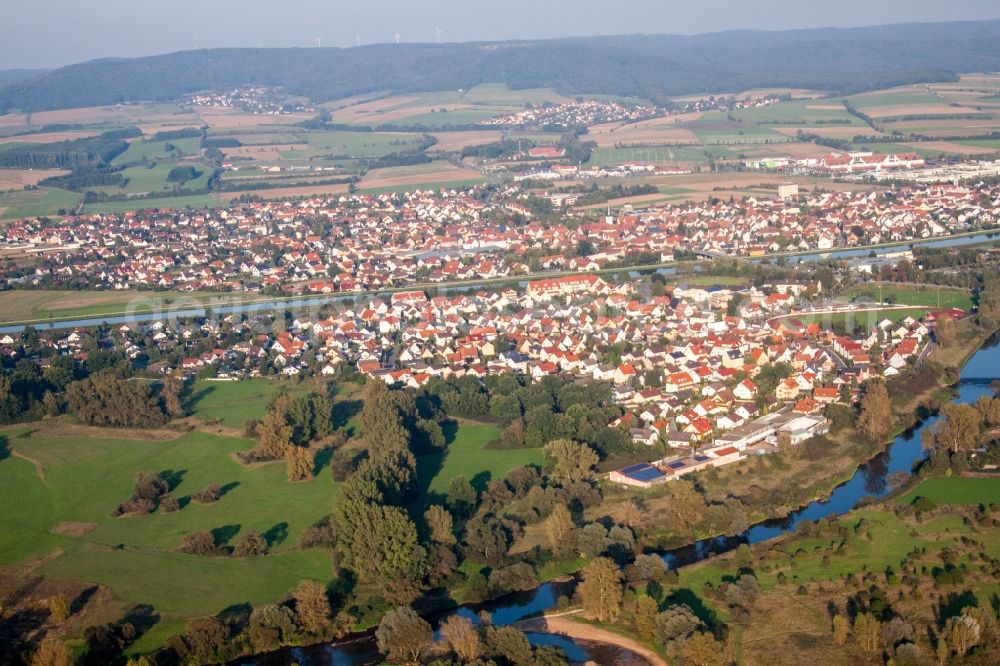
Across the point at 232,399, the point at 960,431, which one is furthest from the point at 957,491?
the point at 232,399

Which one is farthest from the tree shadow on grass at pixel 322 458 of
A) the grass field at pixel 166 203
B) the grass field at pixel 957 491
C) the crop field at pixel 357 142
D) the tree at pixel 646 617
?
the crop field at pixel 357 142

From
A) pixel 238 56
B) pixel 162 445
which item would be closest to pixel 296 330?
pixel 162 445

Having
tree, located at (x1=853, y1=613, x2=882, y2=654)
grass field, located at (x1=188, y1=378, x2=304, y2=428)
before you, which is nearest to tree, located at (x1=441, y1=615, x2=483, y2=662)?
tree, located at (x1=853, y1=613, x2=882, y2=654)

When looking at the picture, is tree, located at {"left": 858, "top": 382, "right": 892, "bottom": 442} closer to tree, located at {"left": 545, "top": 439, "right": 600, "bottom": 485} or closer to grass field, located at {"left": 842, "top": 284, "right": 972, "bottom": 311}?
tree, located at {"left": 545, "top": 439, "right": 600, "bottom": 485}

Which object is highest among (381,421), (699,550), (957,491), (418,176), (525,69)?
(525,69)

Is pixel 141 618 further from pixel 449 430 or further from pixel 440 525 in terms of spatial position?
pixel 449 430

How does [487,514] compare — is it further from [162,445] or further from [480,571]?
[162,445]
